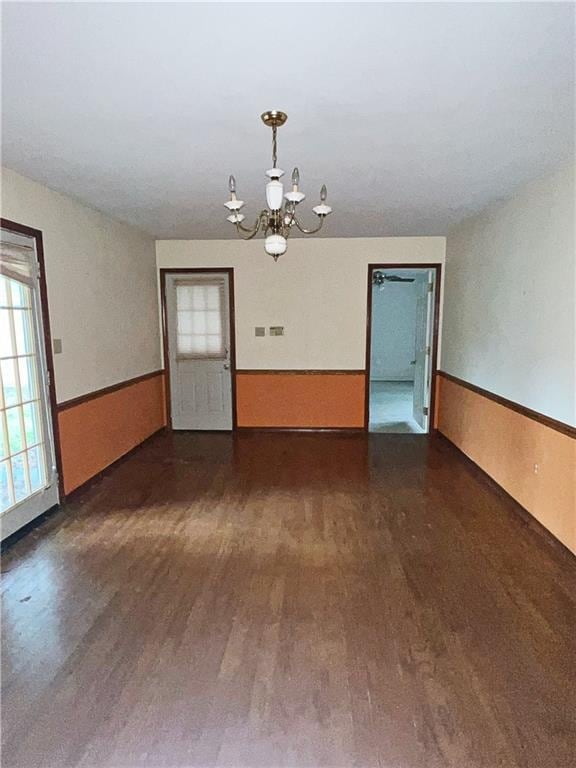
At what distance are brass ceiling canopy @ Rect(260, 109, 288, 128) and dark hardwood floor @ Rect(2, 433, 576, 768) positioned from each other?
2.43 metres

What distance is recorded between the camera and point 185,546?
3033mm

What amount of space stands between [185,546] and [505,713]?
6.50 feet

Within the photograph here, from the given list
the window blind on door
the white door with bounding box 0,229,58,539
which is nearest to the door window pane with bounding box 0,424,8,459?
the white door with bounding box 0,229,58,539

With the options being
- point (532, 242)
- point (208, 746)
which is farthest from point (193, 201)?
point (208, 746)

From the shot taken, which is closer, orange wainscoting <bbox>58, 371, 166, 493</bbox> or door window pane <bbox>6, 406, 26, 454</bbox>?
door window pane <bbox>6, 406, 26, 454</bbox>

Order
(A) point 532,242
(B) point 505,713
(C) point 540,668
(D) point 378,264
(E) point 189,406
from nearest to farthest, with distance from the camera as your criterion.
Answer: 1. (B) point 505,713
2. (C) point 540,668
3. (A) point 532,242
4. (D) point 378,264
5. (E) point 189,406

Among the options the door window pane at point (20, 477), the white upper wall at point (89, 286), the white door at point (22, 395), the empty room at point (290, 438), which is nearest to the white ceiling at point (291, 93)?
the empty room at point (290, 438)

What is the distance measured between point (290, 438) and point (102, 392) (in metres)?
2.35

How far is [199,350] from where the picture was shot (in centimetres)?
600

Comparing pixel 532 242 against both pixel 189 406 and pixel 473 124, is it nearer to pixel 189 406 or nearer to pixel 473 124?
pixel 473 124

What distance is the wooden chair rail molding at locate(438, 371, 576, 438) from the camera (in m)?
2.88

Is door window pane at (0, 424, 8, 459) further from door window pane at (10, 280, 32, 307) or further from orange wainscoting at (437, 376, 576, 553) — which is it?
orange wainscoting at (437, 376, 576, 553)

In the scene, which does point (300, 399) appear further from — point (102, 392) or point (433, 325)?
point (102, 392)

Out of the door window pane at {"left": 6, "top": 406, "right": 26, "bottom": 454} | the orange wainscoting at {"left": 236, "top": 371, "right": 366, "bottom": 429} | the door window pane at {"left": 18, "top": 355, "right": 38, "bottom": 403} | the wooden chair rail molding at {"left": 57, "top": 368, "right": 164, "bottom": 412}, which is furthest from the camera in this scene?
the orange wainscoting at {"left": 236, "top": 371, "right": 366, "bottom": 429}
